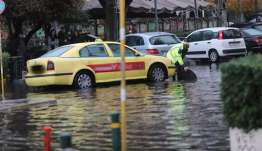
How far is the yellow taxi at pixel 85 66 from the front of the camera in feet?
64.8

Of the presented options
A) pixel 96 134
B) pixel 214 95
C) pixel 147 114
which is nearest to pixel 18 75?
pixel 214 95

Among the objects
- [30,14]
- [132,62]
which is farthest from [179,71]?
[30,14]

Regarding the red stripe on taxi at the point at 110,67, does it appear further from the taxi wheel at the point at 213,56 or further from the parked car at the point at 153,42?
the taxi wheel at the point at 213,56

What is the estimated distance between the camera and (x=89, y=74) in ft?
66.8

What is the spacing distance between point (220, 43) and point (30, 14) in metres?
8.18

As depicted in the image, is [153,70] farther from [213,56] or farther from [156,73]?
[213,56]

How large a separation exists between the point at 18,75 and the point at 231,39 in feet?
37.0

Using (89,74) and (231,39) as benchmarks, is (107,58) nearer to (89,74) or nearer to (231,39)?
(89,74)

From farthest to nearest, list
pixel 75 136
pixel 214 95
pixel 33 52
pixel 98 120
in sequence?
1. pixel 33 52
2. pixel 214 95
3. pixel 98 120
4. pixel 75 136

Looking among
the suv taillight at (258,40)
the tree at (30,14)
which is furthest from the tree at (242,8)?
the tree at (30,14)

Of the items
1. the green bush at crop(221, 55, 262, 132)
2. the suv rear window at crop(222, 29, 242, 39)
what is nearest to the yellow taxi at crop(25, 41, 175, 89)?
the suv rear window at crop(222, 29, 242, 39)

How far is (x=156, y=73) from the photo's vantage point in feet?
71.7

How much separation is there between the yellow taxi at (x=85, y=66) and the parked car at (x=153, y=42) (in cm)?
393

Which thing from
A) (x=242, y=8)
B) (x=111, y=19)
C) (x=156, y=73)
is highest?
(x=242, y=8)
